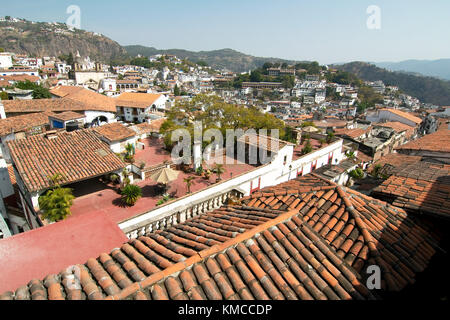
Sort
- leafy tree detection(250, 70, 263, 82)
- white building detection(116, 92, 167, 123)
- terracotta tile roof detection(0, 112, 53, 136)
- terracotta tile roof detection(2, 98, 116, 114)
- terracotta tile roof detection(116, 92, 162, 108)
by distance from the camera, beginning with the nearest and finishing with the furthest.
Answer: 1. terracotta tile roof detection(0, 112, 53, 136)
2. terracotta tile roof detection(2, 98, 116, 114)
3. white building detection(116, 92, 167, 123)
4. terracotta tile roof detection(116, 92, 162, 108)
5. leafy tree detection(250, 70, 263, 82)

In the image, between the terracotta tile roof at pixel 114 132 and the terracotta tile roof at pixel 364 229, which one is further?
the terracotta tile roof at pixel 114 132

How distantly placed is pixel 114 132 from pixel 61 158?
6.43 metres

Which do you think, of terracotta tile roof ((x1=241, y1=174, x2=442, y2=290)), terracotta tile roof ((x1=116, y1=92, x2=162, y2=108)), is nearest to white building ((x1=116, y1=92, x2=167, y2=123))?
terracotta tile roof ((x1=116, y1=92, x2=162, y2=108))

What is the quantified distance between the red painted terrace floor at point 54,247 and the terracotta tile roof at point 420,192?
8371 millimetres

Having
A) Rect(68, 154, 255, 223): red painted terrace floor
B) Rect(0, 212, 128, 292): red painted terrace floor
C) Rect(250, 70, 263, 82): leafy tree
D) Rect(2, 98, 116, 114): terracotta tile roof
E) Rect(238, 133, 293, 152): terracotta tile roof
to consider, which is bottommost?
Rect(68, 154, 255, 223): red painted terrace floor

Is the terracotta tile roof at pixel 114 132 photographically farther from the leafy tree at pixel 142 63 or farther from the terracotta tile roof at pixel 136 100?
the leafy tree at pixel 142 63

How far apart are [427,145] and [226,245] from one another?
2461cm

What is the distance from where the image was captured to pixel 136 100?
4450 centimetres

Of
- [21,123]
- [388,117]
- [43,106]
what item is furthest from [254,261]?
[388,117]

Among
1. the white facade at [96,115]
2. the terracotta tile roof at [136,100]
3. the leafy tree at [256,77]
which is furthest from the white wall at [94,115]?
the leafy tree at [256,77]

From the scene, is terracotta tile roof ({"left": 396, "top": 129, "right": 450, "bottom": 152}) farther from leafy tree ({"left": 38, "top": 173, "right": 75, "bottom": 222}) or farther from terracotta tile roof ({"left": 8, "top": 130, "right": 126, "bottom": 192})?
leafy tree ({"left": 38, "top": 173, "right": 75, "bottom": 222})

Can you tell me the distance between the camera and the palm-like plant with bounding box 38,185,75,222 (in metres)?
9.95

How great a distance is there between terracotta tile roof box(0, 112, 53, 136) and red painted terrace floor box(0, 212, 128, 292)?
71.3 feet

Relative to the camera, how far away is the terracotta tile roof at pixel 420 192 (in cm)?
708
